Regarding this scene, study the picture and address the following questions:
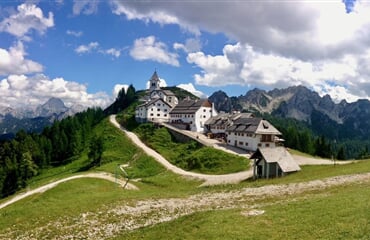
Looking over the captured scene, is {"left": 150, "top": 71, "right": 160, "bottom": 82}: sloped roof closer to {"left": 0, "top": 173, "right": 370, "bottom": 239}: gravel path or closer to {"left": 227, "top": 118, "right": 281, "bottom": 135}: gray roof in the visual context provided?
{"left": 227, "top": 118, "right": 281, "bottom": 135}: gray roof

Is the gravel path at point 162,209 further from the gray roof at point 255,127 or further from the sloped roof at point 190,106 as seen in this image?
the sloped roof at point 190,106

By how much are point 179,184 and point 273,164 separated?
17274 mm

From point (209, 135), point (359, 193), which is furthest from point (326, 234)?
point (209, 135)

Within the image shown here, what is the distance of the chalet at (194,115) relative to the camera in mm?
115062

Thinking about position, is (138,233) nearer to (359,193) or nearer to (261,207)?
(261,207)

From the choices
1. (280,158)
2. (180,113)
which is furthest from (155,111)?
(280,158)

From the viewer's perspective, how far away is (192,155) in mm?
82312

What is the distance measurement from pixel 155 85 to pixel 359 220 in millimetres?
163357

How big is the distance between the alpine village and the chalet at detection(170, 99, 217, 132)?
360 millimetres

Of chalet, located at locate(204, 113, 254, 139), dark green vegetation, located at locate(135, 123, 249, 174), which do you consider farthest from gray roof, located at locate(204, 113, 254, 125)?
dark green vegetation, located at locate(135, 123, 249, 174)

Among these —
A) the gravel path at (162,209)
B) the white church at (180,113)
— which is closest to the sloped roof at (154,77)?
the white church at (180,113)

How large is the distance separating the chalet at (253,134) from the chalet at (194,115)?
25.4 metres

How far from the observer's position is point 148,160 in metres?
86.0

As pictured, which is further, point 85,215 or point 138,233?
point 85,215
